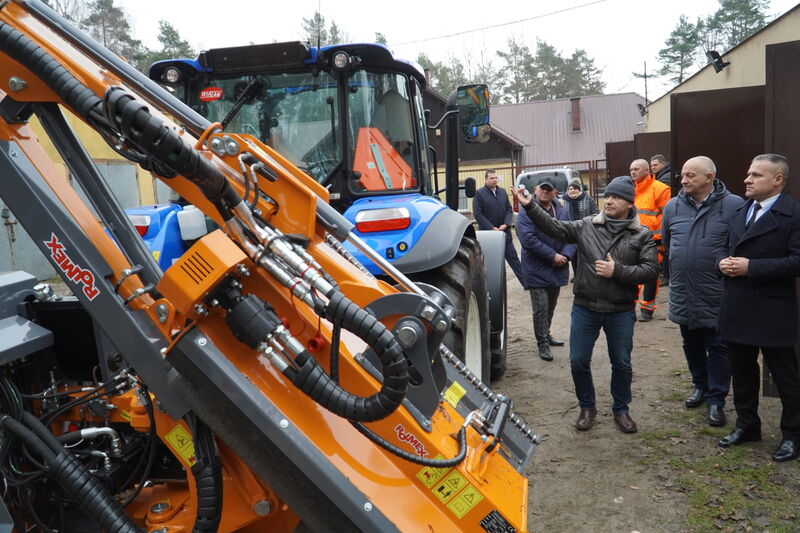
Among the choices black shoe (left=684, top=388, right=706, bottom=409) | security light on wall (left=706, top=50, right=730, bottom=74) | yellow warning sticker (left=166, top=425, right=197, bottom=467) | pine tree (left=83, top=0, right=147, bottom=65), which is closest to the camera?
yellow warning sticker (left=166, top=425, right=197, bottom=467)

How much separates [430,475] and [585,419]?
272 centimetres

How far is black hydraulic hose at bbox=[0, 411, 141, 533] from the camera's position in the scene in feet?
6.36

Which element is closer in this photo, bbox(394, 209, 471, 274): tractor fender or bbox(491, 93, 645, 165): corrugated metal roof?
bbox(394, 209, 471, 274): tractor fender

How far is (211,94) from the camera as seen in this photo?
3885mm

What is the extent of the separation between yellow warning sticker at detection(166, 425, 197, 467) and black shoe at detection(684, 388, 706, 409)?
3855 mm

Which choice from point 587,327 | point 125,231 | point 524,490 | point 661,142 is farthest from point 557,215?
point 661,142

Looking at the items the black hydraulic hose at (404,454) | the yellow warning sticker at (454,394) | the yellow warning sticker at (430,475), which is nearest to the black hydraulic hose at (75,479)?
the black hydraulic hose at (404,454)

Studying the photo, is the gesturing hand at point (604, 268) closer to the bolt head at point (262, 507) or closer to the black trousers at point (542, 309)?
the black trousers at point (542, 309)

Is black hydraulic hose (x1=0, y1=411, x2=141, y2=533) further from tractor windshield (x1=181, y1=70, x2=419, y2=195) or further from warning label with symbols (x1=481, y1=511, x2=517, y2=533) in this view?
tractor windshield (x1=181, y1=70, x2=419, y2=195)

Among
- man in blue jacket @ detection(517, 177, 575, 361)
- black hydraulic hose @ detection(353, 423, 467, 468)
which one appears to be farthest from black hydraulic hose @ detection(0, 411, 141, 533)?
man in blue jacket @ detection(517, 177, 575, 361)

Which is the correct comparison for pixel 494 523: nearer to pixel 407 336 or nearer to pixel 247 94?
pixel 407 336

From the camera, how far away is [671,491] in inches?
135

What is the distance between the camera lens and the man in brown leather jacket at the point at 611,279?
13.2 feet

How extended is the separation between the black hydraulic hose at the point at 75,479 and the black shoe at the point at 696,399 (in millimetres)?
4020
